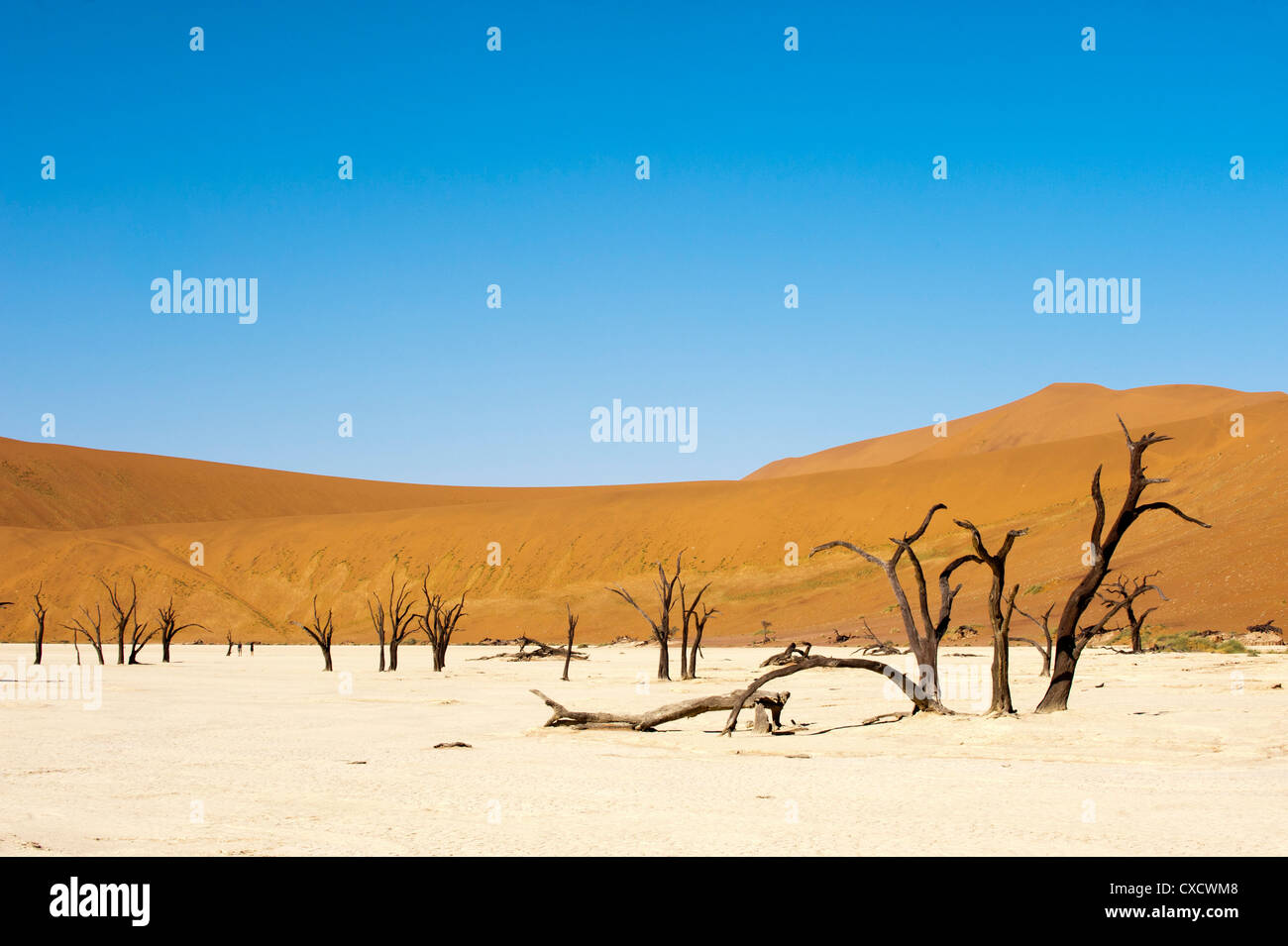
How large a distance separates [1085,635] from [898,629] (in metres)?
31.7

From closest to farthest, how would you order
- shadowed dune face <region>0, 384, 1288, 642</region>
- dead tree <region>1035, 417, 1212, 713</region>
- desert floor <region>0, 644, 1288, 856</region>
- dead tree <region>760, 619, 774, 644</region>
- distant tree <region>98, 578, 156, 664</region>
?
desert floor <region>0, 644, 1288, 856</region>
dead tree <region>1035, 417, 1212, 713</region>
distant tree <region>98, 578, 156, 664</region>
shadowed dune face <region>0, 384, 1288, 642</region>
dead tree <region>760, 619, 774, 644</region>

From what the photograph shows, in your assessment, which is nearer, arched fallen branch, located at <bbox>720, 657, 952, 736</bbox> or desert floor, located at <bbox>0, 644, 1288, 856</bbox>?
desert floor, located at <bbox>0, 644, 1288, 856</bbox>

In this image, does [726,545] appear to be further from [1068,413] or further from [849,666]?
[1068,413]

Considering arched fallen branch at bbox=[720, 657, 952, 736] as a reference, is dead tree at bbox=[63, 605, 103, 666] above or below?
below

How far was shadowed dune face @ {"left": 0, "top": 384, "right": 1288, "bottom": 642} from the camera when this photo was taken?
51.4 metres

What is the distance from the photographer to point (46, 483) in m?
124

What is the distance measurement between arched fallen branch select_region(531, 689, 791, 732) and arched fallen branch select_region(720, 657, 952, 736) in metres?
0.12

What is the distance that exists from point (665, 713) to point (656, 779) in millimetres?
4178
